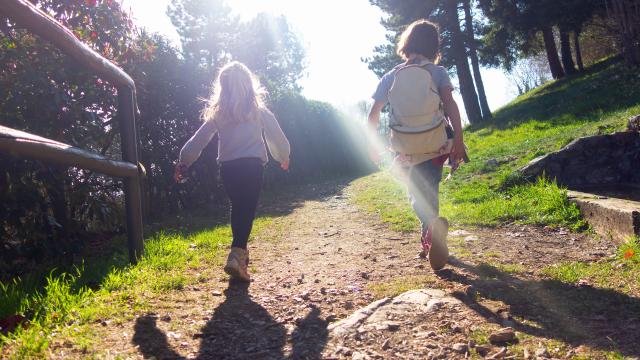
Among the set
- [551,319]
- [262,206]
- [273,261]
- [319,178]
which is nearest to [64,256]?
[273,261]

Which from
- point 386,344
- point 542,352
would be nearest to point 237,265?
point 386,344

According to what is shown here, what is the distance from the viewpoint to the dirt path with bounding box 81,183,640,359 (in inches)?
93.3

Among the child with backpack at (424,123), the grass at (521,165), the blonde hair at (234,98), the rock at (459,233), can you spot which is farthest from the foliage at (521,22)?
the blonde hair at (234,98)

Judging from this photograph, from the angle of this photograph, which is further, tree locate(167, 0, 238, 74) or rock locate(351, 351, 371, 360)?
tree locate(167, 0, 238, 74)

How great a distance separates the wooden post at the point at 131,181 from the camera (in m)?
4.04

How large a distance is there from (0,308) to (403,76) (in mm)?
2973

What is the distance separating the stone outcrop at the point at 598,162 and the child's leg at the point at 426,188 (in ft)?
9.09

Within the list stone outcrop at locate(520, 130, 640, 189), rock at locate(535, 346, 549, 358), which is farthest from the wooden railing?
stone outcrop at locate(520, 130, 640, 189)

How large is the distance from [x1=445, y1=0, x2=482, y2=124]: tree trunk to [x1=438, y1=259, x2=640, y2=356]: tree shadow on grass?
17.6 meters

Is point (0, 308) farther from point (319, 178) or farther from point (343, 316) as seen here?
point (319, 178)

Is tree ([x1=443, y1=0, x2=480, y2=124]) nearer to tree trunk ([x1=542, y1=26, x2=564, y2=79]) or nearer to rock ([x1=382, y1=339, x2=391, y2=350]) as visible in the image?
tree trunk ([x1=542, y1=26, x2=564, y2=79])

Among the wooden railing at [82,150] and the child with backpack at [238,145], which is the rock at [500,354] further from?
the wooden railing at [82,150]

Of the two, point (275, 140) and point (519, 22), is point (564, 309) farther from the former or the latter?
point (519, 22)

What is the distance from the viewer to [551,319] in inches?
102
